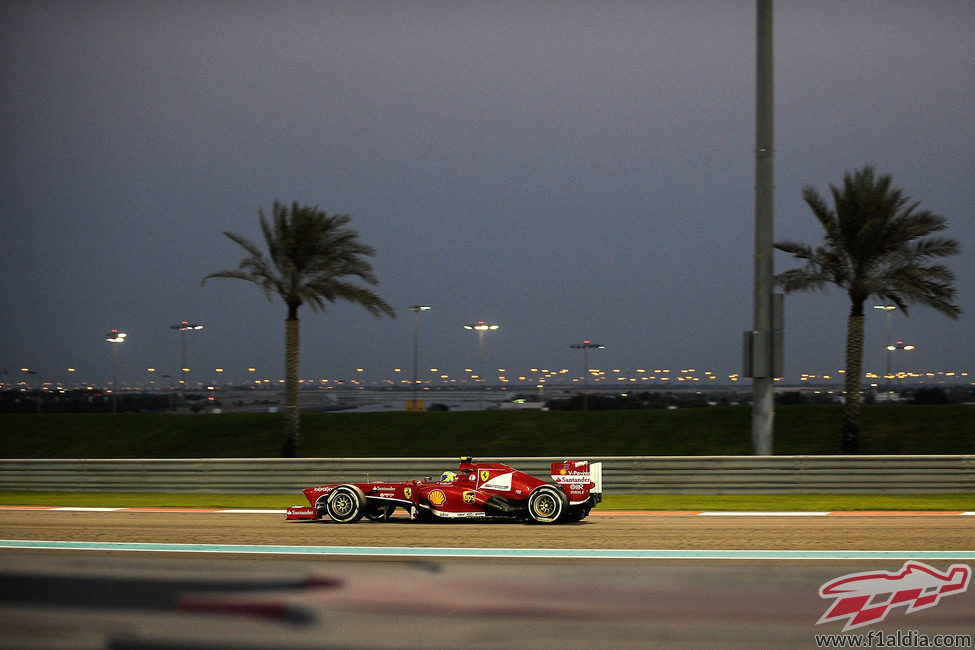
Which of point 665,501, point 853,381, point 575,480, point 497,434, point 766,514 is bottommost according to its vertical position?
point 497,434

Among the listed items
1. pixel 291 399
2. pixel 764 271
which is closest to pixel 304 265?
pixel 291 399

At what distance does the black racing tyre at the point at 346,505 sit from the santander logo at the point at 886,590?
7498mm

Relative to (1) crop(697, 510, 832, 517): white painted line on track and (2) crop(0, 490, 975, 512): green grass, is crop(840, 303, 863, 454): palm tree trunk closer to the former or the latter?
(2) crop(0, 490, 975, 512): green grass

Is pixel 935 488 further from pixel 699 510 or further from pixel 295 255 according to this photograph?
pixel 295 255

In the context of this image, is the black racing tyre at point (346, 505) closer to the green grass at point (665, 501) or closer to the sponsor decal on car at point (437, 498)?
the sponsor decal on car at point (437, 498)

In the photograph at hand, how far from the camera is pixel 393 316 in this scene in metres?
33.3

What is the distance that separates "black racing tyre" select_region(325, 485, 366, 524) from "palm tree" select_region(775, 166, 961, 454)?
64.9ft

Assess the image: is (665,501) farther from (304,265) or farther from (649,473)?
(304,265)

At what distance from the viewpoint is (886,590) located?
7906mm


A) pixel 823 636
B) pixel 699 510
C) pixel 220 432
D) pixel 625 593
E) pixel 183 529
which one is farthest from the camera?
pixel 220 432

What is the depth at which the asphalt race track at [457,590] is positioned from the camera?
6.84m

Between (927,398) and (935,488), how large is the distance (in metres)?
33.3

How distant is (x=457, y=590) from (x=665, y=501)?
32.7ft

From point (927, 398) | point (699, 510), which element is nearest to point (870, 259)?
point (699, 510)
